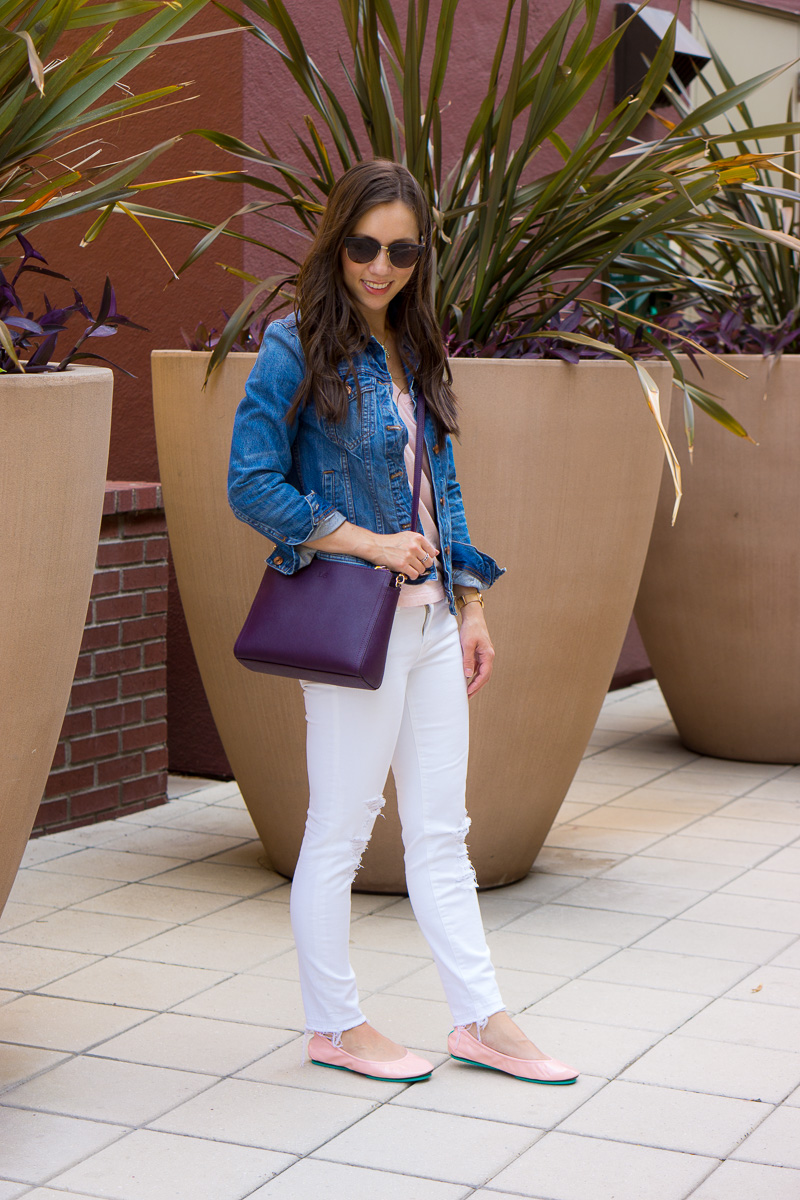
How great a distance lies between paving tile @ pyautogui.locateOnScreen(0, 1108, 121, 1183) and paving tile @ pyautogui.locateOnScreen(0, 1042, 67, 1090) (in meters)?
0.14

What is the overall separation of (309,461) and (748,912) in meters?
1.70

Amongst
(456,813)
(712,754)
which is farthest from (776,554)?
(456,813)

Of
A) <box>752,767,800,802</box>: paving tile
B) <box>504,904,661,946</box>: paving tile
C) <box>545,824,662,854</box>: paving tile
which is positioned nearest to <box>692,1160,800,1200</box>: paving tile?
<box>504,904,661,946</box>: paving tile

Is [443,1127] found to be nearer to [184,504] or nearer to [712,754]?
[184,504]

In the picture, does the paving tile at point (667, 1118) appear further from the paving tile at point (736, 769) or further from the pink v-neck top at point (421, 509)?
the paving tile at point (736, 769)

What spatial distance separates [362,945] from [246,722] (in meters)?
0.65

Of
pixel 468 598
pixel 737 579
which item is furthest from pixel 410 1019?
pixel 737 579

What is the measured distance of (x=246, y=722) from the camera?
3686mm

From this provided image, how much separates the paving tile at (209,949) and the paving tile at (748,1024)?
911 mm

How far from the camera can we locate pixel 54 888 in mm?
3723

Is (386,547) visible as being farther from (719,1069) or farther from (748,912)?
(748,912)

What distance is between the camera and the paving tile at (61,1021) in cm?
279

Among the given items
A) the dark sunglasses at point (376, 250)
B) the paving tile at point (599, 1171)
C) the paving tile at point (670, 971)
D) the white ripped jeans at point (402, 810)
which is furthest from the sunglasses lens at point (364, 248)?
the paving tile at point (670, 971)

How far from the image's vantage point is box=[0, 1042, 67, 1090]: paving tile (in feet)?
8.60
